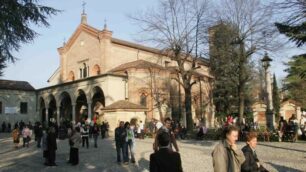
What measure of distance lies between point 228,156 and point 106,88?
32.5m

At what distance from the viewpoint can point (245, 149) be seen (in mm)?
5488

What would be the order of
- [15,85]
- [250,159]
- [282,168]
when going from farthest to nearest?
[15,85] < [282,168] < [250,159]

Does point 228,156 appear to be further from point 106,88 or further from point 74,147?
point 106,88

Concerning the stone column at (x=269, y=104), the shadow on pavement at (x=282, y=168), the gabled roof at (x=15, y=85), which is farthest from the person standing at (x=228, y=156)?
the gabled roof at (x=15, y=85)

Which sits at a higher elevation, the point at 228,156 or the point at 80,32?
the point at 80,32

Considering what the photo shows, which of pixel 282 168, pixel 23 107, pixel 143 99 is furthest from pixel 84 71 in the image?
pixel 282 168

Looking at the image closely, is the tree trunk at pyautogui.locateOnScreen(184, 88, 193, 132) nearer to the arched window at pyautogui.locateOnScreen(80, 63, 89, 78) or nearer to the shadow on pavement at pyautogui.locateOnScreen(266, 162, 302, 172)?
the shadow on pavement at pyautogui.locateOnScreen(266, 162, 302, 172)

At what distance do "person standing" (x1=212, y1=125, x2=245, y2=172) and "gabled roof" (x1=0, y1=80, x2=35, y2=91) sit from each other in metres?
47.9

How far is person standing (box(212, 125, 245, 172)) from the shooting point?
4.84 meters

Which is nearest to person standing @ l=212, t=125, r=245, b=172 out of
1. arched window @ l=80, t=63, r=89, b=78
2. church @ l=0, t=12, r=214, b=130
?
church @ l=0, t=12, r=214, b=130

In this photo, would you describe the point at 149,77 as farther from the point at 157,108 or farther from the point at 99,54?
the point at 99,54

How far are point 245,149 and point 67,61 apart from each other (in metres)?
45.9

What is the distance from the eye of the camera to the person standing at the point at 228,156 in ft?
15.9

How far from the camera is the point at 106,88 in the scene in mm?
36812
